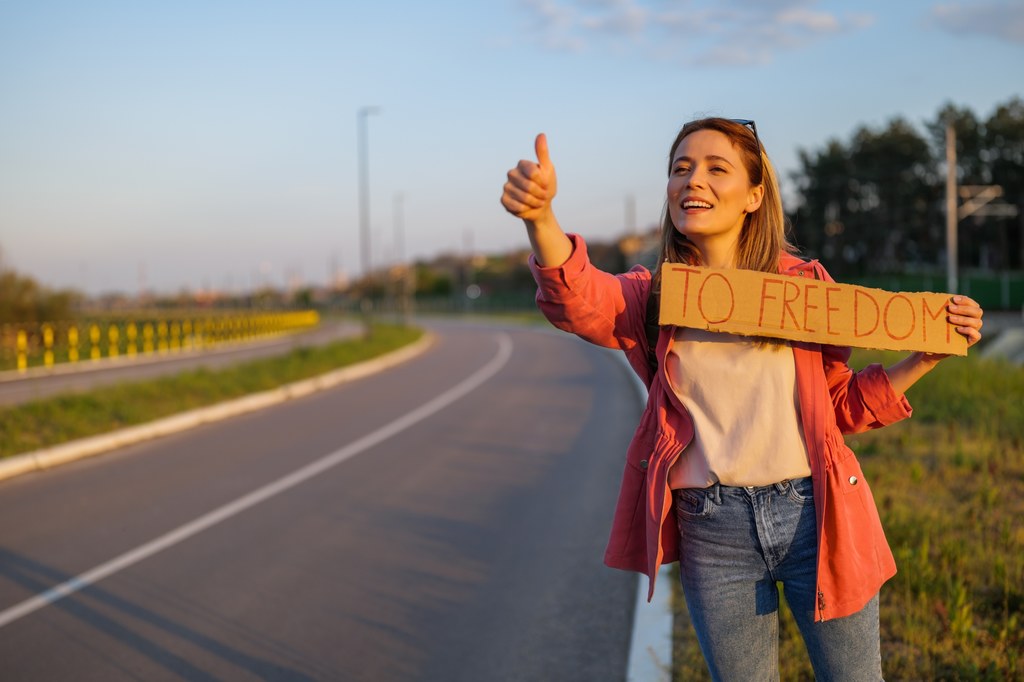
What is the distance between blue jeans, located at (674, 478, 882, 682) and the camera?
2.27 m

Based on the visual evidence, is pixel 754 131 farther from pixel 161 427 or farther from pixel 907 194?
pixel 907 194

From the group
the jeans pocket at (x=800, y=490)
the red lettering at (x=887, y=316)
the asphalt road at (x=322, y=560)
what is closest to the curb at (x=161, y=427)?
the asphalt road at (x=322, y=560)

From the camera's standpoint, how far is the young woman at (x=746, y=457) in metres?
2.26

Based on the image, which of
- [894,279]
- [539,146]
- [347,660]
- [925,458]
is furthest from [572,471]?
[894,279]

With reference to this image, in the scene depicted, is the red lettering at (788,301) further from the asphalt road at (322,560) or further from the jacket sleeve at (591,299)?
the asphalt road at (322,560)

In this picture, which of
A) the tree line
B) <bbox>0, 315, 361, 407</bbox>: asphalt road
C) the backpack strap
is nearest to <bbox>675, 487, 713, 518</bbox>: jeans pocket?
the backpack strap

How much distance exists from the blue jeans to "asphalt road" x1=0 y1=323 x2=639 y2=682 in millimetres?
2266

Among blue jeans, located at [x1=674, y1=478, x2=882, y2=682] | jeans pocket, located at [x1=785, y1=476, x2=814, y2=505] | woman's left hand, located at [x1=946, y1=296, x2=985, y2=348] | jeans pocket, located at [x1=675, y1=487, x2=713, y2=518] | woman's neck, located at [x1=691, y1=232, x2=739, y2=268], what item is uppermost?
woman's neck, located at [x1=691, y1=232, x2=739, y2=268]

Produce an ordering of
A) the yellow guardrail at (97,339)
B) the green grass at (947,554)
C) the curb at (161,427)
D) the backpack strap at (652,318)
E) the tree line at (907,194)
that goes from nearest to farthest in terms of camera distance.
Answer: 1. the backpack strap at (652,318)
2. the green grass at (947,554)
3. the curb at (161,427)
4. the yellow guardrail at (97,339)
5. the tree line at (907,194)

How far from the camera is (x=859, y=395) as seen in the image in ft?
7.97

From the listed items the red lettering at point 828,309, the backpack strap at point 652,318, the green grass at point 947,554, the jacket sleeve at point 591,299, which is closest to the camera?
the jacket sleeve at point 591,299

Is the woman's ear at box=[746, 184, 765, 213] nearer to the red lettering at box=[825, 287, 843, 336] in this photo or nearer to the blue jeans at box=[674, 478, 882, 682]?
the red lettering at box=[825, 287, 843, 336]

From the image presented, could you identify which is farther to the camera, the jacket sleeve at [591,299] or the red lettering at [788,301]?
the red lettering at [788,301]

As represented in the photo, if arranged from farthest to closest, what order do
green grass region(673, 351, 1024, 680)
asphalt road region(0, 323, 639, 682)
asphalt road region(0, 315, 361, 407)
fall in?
asphalt road region(0, 315, 361, 407), asphalt road region(0, 323, 639, 682), green grass region(673, 351, 1024, 680)
